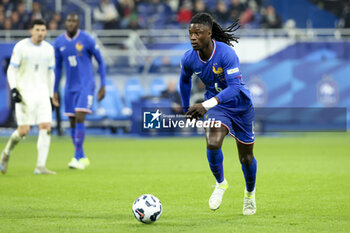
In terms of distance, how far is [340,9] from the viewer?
27422mm

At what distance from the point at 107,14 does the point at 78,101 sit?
1406cm

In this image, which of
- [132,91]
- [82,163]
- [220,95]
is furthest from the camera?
[132,91]

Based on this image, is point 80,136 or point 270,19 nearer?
point 80,136

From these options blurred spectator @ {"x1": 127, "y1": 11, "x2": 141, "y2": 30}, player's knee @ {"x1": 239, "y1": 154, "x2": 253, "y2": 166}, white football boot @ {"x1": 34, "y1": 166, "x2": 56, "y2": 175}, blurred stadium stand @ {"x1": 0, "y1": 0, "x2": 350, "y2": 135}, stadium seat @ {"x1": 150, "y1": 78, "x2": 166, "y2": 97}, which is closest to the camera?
player's knee @ {"x1": 239, "y1": 154, "x2": 253, "y2": 166}

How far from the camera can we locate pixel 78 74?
12.5m

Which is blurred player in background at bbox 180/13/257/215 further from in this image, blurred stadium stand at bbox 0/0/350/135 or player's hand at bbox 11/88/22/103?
blurred stadium stand at bbox 0/0/350/135

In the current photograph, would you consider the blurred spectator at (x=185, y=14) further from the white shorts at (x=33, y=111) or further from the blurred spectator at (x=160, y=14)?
the white shorts at (x=33, y=111)

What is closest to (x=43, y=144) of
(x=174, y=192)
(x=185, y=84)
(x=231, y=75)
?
(x=174, y=192)

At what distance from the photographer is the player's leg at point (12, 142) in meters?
10.8

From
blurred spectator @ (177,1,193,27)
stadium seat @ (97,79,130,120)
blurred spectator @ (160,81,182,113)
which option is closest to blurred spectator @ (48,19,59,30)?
stadium seat @ (97,79,130,120)

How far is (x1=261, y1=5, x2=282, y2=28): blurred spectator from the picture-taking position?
25.6 m

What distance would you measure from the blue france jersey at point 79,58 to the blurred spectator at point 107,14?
42.3 feet

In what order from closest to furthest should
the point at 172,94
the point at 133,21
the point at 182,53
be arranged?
the point at 172,94 → the point at 182,53 → the point at 133,21

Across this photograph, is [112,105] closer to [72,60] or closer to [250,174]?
[72,60]
